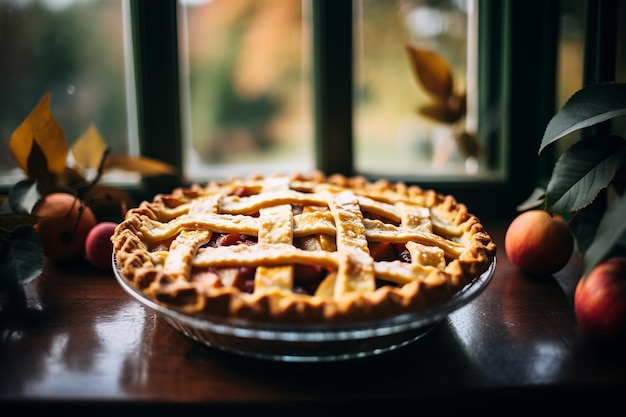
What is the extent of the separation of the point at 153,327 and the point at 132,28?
0.84 metres

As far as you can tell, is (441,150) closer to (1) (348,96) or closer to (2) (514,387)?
(1) (348,96)

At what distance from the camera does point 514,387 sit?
838 mm

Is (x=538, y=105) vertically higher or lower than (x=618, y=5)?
lower

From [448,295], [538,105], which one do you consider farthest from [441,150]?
[448,295]

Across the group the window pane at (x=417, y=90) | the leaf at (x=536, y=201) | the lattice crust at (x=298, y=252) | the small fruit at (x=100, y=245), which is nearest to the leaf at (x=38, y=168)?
the small fruit at (x=100, y=245)

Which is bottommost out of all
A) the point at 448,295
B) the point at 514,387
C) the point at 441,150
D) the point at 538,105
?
the point at 514,387

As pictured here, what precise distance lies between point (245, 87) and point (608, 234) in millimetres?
1068

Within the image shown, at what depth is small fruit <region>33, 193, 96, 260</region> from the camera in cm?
127

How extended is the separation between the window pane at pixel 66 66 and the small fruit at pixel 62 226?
1.17ft

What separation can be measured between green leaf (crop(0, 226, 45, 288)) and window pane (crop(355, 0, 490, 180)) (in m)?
0.86

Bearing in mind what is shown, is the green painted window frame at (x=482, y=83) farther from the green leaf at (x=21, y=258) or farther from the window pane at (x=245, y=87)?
the green leaf at (x=21, y=258)

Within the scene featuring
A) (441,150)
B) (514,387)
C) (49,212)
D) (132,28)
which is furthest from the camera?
(441,150)

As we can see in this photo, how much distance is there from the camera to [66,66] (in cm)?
158

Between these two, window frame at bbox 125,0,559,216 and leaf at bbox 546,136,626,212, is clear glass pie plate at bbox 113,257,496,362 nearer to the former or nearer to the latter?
leaf at bbox 546,136,626,212
